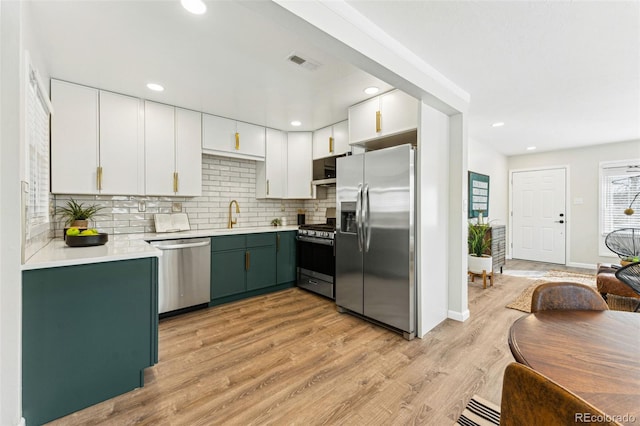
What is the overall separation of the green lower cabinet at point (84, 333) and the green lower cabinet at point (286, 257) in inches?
81.9

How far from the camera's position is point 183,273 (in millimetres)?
3080

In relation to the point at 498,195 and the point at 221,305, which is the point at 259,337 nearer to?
the point at 221,305

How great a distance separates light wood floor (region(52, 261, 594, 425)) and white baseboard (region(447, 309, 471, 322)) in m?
0.07

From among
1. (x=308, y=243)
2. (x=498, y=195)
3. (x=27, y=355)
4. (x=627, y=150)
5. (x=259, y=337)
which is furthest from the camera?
(x=498, y=195)

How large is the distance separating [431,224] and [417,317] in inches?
35.4

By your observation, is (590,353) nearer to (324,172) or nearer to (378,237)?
(378,237)

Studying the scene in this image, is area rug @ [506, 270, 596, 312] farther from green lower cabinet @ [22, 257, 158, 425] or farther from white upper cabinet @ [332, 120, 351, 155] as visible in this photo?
green lower cabinet @ [22, 257, 158, 425]

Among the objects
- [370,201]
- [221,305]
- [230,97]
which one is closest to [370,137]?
[370,201]

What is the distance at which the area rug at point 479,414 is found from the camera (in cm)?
156

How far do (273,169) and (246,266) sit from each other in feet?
4.92

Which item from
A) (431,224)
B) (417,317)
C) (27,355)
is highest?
(431,224)

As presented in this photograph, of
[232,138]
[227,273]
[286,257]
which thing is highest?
[232,138]

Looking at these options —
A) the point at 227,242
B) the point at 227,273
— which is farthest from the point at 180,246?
the point at 227,273

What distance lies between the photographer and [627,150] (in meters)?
5.05
